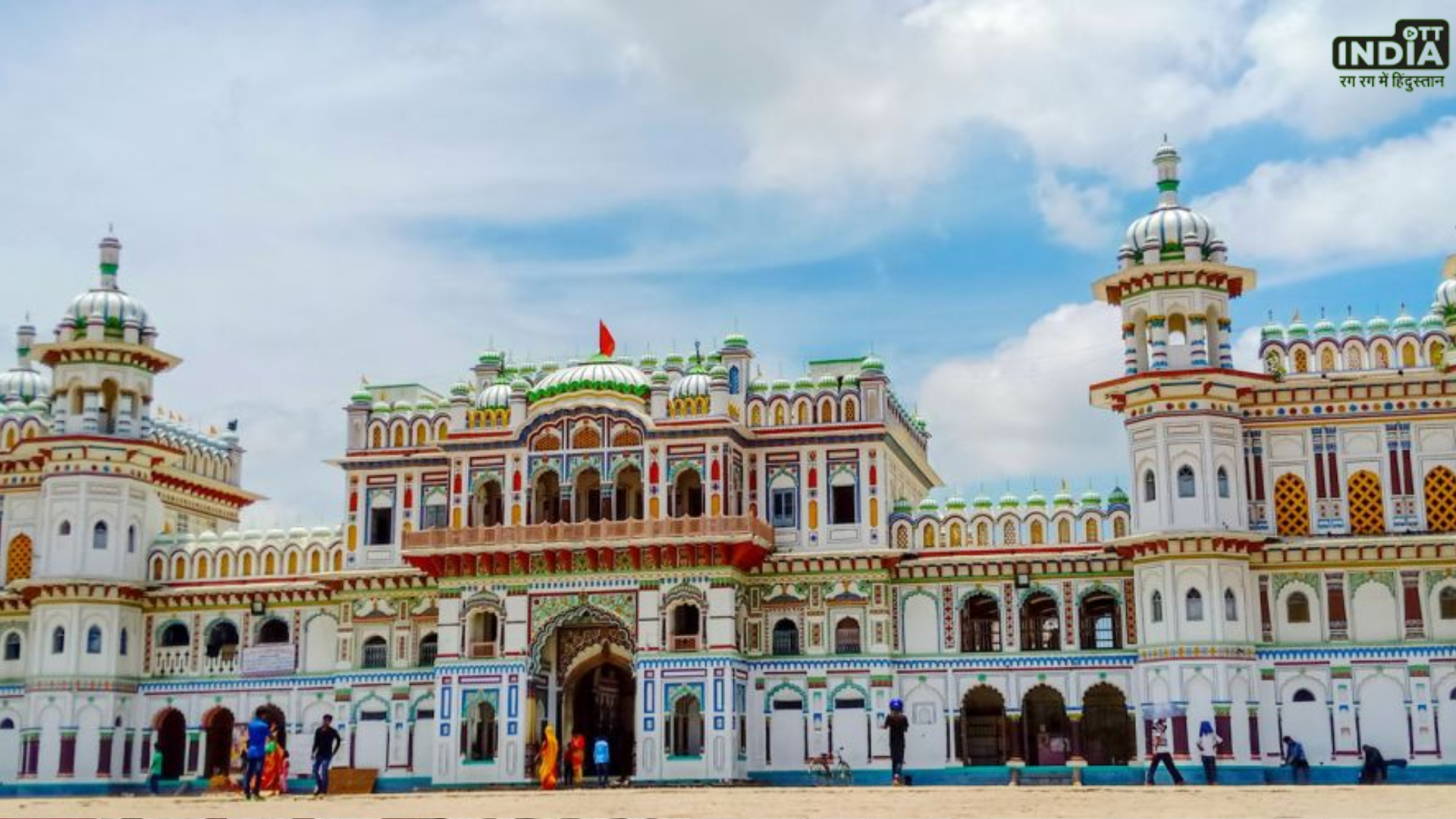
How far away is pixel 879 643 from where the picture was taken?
44.8m

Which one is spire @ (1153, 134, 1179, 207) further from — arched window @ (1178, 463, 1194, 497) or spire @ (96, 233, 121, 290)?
spire @ (96, 233, 121, 290)

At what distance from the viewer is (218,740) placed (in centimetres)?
5034

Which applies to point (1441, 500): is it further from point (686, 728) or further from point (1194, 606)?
point (686, 728)

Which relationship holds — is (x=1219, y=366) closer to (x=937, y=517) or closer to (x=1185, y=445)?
(x=1185, y=445)

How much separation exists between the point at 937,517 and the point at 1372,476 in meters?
10.6

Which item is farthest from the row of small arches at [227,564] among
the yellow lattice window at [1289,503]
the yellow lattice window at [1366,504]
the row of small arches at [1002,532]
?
the yellow lattice window at [1366,504]

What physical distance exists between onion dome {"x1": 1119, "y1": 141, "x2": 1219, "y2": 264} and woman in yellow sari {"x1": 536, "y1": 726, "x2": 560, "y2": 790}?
18.3 meters

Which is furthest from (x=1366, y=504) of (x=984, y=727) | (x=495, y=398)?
(x=495, y=398)

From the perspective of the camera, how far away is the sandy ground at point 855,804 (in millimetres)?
26391

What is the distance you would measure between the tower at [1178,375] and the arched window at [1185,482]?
0.08 ft

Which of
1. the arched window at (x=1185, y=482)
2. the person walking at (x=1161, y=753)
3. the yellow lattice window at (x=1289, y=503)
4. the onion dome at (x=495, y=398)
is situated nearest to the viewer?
the person walking at (x=1161, y=753)

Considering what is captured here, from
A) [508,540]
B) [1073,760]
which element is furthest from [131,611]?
[1073,760]

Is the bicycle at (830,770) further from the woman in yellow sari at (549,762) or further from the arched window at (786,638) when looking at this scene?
the woman in yellow sari at (549,762)

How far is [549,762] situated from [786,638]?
25.6 ft
